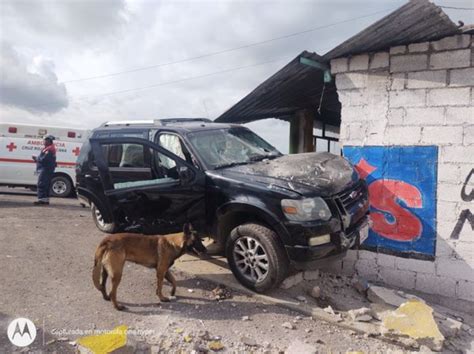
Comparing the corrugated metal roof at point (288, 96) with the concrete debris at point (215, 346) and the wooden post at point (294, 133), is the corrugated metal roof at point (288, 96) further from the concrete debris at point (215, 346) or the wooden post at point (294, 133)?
the concrete debris at point (215, 346)

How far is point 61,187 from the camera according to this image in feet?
38.5

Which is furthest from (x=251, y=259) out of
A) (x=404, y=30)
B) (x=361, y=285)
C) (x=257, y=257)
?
(x=404, y=30)

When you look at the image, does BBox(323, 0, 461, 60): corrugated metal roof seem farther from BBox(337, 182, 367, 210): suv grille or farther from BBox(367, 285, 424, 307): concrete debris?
BBox(367, 285, 424, 307): concrete debris

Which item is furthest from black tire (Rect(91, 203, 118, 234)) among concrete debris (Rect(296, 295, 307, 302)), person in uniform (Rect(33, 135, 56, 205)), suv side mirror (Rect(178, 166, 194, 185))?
person in uniform (Rect(33, 135, 56, 205))

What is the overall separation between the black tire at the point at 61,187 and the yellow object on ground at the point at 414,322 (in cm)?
1056

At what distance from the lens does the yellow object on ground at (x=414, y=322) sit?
357 centimetres

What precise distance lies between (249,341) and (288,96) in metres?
5.23

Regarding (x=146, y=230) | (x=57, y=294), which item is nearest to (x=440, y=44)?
(x=146, y=230)

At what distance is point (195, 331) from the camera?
3.52 metres

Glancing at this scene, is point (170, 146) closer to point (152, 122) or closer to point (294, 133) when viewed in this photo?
point (152, 122)

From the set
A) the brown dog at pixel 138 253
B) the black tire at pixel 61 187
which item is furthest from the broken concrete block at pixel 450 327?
the black tire at pixel 61 187

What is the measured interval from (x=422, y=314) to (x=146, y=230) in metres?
3.29

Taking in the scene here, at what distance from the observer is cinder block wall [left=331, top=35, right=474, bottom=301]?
4.70 m

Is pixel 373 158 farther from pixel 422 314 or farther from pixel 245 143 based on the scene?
pixel 422 314
